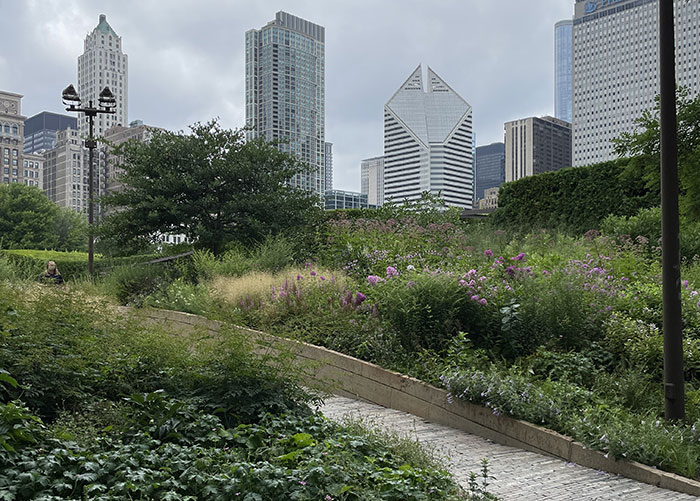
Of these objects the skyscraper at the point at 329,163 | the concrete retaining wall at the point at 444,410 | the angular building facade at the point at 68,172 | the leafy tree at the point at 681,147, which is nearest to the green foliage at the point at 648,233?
the leafy tree at the point at 681,147

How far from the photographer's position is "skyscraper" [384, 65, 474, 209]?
125 m

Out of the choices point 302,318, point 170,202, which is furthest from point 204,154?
point 302,318

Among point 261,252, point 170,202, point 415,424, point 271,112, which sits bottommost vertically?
point 415,424

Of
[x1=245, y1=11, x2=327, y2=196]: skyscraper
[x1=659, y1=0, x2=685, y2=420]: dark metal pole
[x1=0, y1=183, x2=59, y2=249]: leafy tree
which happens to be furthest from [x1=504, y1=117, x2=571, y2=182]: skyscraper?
[x1=659, y1=0, x2=685, y2=420]: dark metal pole

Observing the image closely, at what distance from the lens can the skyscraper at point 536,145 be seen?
475 ft

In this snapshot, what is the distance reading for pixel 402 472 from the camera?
320 cm

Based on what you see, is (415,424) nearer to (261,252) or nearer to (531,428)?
(531,428)

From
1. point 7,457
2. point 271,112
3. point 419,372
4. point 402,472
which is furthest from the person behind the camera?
point 271,112

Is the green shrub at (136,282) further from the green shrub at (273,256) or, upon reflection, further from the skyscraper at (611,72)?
the skyscraper at (611,72)

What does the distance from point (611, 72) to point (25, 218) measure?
5195 inches

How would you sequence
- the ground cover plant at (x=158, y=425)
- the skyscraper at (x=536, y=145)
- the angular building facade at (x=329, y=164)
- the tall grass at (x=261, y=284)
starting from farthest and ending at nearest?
1. the angular building facade at (x=329, y=164)
2. the skyscraper at (x=536, y=145)
3. the tall grass at (x=261, y=284)
4. the ground cover plant at (x=158, y=425)

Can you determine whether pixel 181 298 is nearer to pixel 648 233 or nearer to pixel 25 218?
pixel 648 233

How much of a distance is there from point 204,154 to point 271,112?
14616 cm

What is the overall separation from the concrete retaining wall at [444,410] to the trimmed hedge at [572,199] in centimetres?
1002
